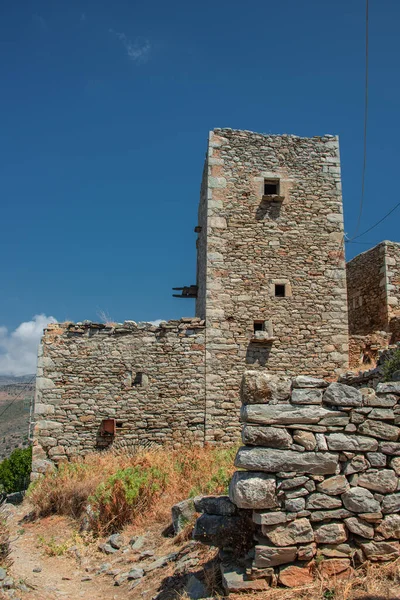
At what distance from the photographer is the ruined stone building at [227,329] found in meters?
11.9

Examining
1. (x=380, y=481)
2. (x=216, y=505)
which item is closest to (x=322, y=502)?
(x=380, y=481)

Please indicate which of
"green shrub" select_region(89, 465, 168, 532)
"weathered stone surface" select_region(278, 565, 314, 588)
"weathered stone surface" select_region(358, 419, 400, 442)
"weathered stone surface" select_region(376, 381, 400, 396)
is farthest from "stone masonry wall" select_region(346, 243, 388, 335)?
"weathered stone surface" select_region(278, 565, 314, 588)

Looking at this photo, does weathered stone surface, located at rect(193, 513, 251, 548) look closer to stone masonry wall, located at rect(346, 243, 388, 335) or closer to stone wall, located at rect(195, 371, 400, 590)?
stone wall, located at rect(195, 371, 400, 590)

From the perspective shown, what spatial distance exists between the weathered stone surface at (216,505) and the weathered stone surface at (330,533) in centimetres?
97

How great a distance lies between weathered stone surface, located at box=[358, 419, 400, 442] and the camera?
481cm

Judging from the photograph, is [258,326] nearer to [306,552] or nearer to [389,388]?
[389,388]

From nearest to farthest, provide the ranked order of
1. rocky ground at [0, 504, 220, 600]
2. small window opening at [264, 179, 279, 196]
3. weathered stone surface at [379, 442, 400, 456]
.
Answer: weathered stone surface at [379, 442, 400, 456]
rocky ground at [0, 504, 220, 600]
small window opening at [264, 179, 279, 196]

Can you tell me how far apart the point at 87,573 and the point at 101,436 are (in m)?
4.89

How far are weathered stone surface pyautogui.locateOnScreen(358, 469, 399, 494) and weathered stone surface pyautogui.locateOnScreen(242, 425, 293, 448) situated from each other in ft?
2.56

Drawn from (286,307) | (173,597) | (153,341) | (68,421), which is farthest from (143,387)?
(173,597)

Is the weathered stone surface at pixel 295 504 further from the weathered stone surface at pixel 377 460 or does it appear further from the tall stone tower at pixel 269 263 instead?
the tall stone tower at pixel 269 263

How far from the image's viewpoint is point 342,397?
4871 mm

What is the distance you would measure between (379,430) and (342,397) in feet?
1.51

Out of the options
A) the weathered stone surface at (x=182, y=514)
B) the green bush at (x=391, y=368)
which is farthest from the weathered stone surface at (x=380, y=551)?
the weathered stone surface at (x=182, y=514)
